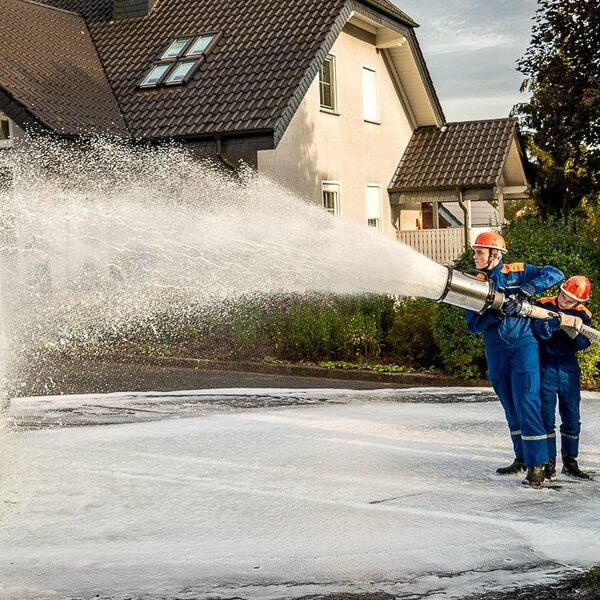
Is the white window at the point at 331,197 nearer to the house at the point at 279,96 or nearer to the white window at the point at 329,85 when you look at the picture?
the house at the point at 279,96

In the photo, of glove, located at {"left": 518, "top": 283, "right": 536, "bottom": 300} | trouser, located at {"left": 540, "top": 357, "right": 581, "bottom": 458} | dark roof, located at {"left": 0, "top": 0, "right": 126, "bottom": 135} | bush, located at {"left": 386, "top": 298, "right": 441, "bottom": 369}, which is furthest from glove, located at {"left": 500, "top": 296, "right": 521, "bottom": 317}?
dark roof, located at {"left": 0, "top": 0, "right": 126, "bottom": 135}

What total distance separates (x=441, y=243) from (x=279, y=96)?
6.38m

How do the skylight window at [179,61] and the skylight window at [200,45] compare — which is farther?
the skylight window at [200,45]

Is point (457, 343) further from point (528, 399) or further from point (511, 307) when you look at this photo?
point (511, 307)

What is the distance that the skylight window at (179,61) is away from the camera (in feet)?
69.9

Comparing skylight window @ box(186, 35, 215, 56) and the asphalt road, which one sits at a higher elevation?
skylight window @ box(186, 35, 215, 56)

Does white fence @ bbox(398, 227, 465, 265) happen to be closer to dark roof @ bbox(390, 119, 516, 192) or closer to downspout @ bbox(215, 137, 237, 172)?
dark roof @ bbox(390, 119, 516, 192)

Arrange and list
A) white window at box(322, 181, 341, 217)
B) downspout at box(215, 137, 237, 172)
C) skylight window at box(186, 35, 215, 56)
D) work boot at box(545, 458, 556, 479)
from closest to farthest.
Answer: work boot at box(545, 458, 556, 479) < downspout at box(215, 137, 237, 172) < skylight window at box(186, 35, 215, 56) < white window at box(322, 181, 341, 217)

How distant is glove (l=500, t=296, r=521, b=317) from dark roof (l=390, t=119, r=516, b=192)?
1623 cm

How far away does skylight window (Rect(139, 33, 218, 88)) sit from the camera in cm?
2130

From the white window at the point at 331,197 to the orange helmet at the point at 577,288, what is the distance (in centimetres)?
1473

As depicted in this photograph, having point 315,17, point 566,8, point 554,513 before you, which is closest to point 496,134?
point 315,17

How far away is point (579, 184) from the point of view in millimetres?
17609

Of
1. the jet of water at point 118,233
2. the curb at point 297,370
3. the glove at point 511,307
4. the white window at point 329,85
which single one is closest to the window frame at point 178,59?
the jet of water at point 118,233
